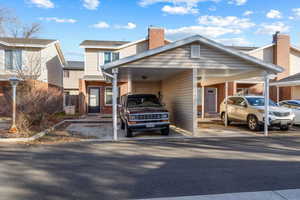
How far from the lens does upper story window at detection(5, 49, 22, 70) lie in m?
19.3

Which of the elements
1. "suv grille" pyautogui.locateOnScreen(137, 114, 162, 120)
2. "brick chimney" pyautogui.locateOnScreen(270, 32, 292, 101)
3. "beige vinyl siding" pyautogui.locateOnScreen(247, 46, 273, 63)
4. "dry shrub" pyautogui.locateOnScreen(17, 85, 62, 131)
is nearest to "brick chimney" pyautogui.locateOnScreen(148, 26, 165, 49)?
"beige vinyl siding" pyautogui.locateOnScreen(247, 46, 273, 63)

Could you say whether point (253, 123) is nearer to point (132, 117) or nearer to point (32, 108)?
point (132, 117)

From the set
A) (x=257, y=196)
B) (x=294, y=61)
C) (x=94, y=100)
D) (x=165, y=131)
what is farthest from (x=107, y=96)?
(x=294, y=61)

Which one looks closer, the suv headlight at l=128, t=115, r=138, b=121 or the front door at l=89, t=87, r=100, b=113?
the suv headlight at l=128, t=115, r=138, b=121

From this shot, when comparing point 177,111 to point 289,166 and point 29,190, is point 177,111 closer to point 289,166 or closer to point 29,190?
point 289,166

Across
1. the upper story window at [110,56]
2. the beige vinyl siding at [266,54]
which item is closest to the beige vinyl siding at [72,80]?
the upper story window at [110,56]

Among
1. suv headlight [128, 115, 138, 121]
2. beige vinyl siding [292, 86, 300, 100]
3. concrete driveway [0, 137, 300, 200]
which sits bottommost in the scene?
concrete driveway [0, 137, 300, 200]

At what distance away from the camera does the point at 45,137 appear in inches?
392

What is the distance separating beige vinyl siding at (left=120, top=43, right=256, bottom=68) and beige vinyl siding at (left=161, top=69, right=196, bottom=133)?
2.05ft

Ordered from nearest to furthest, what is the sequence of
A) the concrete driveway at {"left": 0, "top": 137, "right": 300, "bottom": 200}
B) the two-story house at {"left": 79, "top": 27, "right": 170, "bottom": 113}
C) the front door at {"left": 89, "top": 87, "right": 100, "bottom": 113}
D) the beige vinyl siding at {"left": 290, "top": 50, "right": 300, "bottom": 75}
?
the concrete driveway at {"left": 0, "top": 137, "right": 300, "bottom": 200}
the two-story house at {"left": 79, "top": 27, "right": 170, "bottom": 113}
the front door at {"left": 89, "top": 87, "right": 100, "bottom": 113}
the beige vinyl siding at {"left": 290, "top": 50, "right": 300, "bottom": 75}

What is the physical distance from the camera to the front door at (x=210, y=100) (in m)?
21.4

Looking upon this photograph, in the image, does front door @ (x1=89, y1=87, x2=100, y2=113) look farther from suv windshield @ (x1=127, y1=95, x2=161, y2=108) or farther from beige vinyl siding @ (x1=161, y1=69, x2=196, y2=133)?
suv windshield @ (x1=127, y1=95, x2=161, y2=108)

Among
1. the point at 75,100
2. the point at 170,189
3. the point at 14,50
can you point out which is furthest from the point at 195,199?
the point at 75,100

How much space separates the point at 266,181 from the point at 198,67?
6.46m
